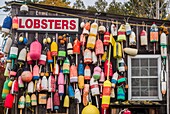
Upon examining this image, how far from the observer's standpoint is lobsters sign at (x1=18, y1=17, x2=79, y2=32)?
8.36 meters

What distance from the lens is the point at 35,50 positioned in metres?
8.09

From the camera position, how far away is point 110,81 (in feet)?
27.1

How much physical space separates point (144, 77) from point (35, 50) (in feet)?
9.51

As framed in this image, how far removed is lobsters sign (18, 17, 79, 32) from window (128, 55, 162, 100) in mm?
1743

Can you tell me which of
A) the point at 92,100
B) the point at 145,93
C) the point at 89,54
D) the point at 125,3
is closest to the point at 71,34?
the point at 89,54

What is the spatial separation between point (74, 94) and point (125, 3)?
83.8ft

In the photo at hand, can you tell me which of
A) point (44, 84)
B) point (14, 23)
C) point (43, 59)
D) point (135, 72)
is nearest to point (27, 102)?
point (44, 84)

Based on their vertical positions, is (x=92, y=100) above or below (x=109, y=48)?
below

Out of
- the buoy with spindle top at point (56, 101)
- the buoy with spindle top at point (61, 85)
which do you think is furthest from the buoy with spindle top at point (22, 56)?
the buoy with spindle top at point (56, 101)

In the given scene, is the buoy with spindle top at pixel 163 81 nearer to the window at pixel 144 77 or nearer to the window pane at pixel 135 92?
the window at pixel 144 77

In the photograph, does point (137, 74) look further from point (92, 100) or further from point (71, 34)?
point (71, 34)

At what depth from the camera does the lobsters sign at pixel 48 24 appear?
8365 mm

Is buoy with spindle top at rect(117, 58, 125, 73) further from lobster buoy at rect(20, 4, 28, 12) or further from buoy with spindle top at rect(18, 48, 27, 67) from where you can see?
lobster buoy at rect(20, 4, 28, 12)

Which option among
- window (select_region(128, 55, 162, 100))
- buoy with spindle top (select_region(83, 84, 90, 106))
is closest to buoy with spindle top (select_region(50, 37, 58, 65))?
buoy with spindle top (select_region(83, 84, 90, 106))
